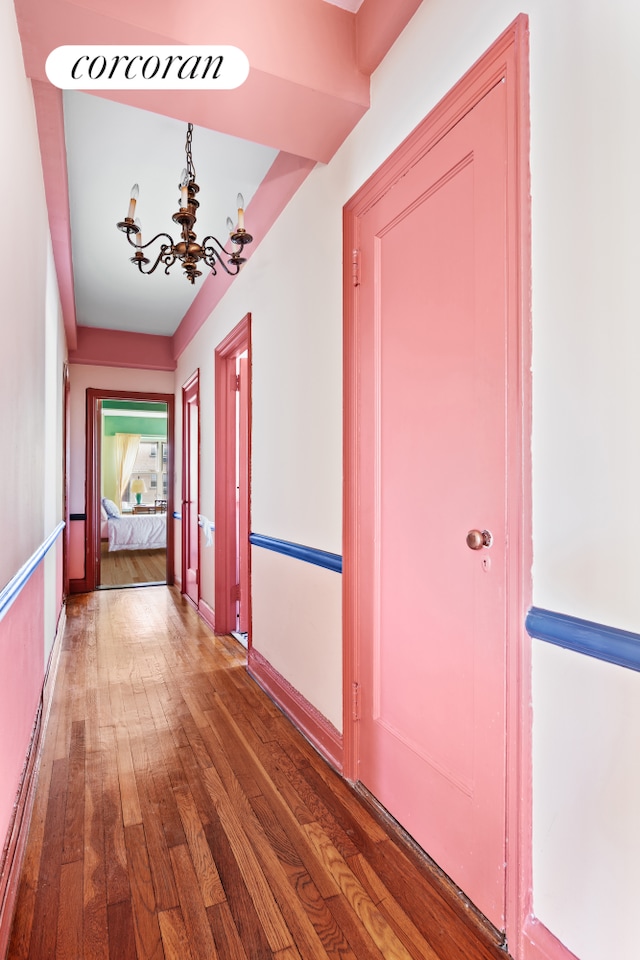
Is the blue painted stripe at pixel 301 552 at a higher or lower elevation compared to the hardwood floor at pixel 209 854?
higher

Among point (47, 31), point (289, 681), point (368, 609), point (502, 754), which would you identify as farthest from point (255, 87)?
point (289, 681)

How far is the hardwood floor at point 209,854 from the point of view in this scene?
4.02 feet

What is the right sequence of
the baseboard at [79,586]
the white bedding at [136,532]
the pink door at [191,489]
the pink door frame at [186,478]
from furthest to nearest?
1. the white bedding at [136,532]
2. the baseboard at [79,586]
3. the pink door frame at [186,478]
4. the pink door at [191,489]

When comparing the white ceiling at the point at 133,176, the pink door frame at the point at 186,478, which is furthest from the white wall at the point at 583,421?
the pink door frame at the point at 186,478

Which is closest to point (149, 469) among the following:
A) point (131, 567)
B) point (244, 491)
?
point (131, 567)

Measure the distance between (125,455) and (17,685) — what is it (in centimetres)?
943

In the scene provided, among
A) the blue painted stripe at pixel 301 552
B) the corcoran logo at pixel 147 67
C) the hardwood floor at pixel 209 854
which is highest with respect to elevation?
the corcoran logo at pixel 147 67

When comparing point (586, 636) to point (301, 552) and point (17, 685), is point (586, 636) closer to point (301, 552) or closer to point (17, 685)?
point (301, 552)

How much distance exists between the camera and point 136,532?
28.0ft

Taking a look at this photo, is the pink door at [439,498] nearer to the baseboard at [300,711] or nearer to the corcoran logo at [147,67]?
the baseboard at [300,711]

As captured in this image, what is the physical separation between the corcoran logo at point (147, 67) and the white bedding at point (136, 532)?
7321mm

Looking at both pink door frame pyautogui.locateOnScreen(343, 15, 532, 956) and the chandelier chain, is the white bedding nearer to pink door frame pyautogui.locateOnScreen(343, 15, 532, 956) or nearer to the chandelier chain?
the chandelier chain

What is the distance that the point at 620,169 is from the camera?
0.95m

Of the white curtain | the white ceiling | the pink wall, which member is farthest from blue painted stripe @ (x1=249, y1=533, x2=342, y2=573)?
the white curtain
